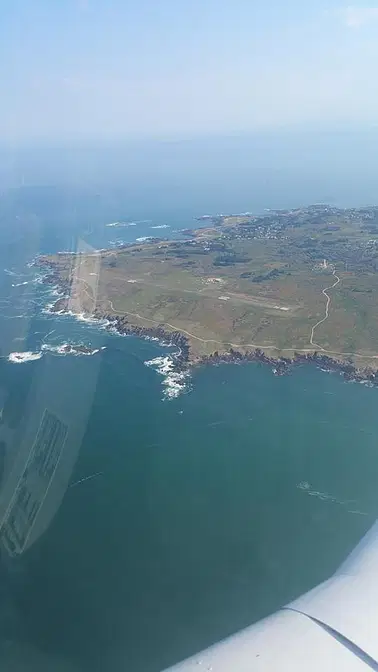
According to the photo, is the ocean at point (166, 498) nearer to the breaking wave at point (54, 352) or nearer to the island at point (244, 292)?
the breaking wave at point (54, 352)

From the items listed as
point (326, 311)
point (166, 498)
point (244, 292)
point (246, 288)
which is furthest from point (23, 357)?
point (326, 311)

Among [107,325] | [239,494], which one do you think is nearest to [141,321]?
[107,325]

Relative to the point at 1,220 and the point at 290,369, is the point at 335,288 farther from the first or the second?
the point at 1,220

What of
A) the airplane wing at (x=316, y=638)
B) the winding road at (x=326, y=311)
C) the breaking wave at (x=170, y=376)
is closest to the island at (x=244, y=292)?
the winding road at (x=326, y=311)

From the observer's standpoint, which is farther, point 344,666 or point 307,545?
point 307,545

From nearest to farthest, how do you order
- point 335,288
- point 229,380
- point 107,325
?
1. point 229,380
2. point 107,325
3. point 335,288

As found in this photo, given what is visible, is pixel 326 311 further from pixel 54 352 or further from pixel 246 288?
pixel 54 352

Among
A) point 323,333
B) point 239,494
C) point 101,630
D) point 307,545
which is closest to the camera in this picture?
point 101,630
